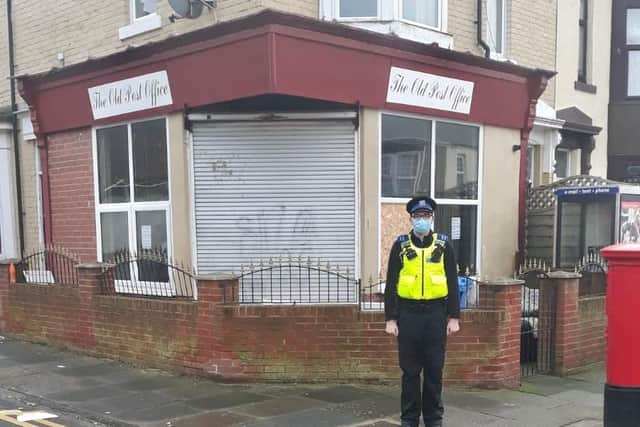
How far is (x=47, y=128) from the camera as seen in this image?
9117 mm

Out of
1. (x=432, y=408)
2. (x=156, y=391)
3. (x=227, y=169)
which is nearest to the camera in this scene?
(x=432, y=408)

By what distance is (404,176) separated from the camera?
7648mm

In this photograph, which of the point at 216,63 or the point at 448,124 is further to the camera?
the point at 448,124

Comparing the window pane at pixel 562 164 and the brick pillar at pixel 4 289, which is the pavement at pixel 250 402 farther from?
the window pane at pixel 562 164

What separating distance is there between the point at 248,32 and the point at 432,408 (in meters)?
4.02

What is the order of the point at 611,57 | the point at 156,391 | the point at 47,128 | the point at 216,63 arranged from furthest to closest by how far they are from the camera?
the point at 611,57 < the point at 47,128 < the point at 216,63 < the point at 156,391

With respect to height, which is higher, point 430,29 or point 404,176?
point 430,29

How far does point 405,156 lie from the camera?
7629mm

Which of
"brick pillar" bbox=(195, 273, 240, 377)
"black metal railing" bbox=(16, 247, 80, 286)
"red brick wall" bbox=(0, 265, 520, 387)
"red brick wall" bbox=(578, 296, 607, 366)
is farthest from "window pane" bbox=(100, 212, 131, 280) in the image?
"red brick wall" bbox=(578, 296, 607, 366)

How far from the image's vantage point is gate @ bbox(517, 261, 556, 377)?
23.0ft

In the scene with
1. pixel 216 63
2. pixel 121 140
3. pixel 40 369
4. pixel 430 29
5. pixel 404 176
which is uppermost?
pixel 430 29

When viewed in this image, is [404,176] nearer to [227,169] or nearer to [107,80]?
[227,169]

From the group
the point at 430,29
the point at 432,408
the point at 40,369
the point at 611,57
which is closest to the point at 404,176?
the point at 430,29

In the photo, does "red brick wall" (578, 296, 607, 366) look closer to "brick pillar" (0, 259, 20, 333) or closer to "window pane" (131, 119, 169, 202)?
"window pane" (131, 119, 169, 202)
